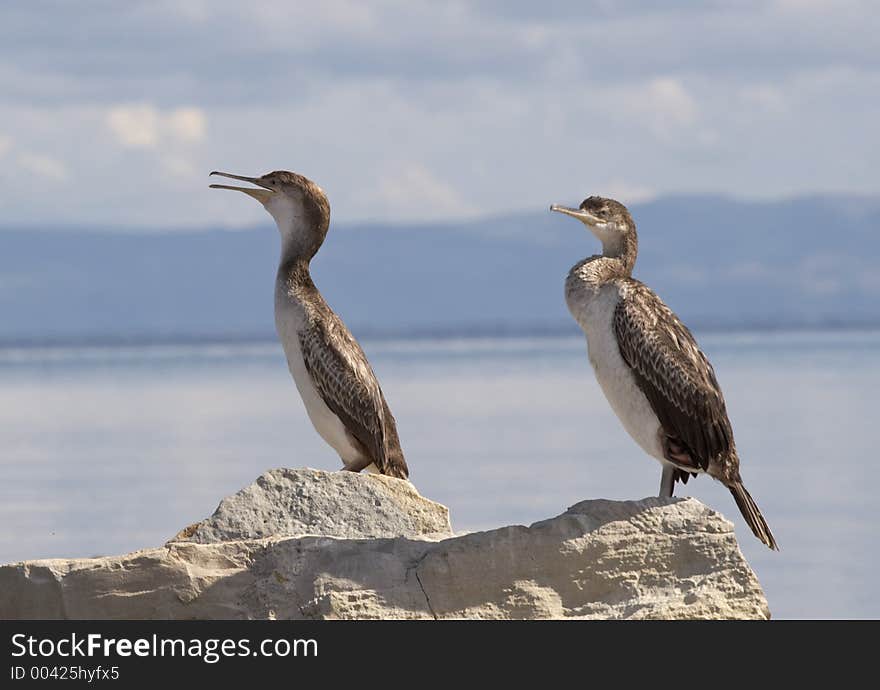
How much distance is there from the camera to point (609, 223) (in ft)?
42.8

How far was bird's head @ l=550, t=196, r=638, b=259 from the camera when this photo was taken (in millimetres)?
12984

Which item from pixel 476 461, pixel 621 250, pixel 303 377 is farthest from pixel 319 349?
pixel 476 461

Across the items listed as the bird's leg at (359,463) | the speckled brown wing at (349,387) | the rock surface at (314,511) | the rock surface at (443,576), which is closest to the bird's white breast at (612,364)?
the rock surface at (443,576)

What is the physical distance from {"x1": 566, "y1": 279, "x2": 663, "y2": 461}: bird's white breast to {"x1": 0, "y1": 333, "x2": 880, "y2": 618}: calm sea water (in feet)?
13.0

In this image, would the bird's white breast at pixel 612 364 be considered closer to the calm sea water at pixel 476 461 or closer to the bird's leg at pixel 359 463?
the bird's leg at pixel 359 463

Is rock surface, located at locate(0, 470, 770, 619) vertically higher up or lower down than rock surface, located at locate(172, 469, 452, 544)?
lower down

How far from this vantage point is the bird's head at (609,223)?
1298 cm

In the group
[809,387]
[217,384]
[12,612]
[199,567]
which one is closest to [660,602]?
[199,567]

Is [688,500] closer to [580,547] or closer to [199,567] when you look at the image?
[580,547]

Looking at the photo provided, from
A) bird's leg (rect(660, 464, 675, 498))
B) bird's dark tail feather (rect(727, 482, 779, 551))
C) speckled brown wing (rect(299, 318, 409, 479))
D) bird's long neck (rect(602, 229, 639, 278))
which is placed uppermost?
bird's long neck (rect(602, 229, 639, 278))

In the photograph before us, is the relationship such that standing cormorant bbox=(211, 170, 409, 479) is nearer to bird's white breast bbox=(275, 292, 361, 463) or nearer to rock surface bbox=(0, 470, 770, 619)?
bird's white breast bbox=(275, 292, 361, 463)

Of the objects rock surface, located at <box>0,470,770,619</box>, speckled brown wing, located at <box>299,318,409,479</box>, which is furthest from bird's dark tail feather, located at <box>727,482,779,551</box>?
speckled brown wing, located at <box>299,318,409,479</box>

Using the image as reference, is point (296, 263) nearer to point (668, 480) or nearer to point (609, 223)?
point (609, 223)

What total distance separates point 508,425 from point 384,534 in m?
22.5
